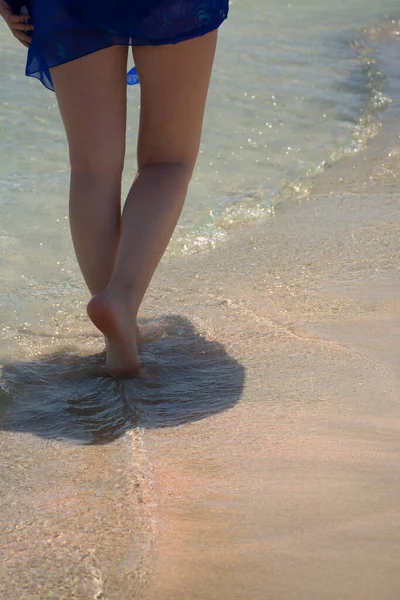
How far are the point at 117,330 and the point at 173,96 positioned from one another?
1.71ft

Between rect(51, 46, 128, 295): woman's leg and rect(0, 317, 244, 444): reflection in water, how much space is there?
21 cm

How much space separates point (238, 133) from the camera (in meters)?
4.19

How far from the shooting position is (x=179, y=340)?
2275 millimetres

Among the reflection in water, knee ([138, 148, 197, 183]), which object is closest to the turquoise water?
the reflection in water

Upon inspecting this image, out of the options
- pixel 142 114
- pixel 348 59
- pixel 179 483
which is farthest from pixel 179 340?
pixel 348 59

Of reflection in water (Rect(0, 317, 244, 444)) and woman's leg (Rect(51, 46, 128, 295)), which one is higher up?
woman's leg (Rect(51, 46, 128, 295))

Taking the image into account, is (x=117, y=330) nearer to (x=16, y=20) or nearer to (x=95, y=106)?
(x=95, y=106)

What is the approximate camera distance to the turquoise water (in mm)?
3146

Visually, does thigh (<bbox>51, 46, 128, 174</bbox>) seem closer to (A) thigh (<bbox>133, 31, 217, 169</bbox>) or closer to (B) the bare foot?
(A) thigh (<bbox>133, 31, 217, 169</bbox>)

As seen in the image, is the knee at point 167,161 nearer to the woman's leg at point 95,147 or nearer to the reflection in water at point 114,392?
the woman's leg at point 95,147

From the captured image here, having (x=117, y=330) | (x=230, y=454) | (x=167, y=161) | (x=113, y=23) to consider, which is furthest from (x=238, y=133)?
(x=230, y=454)

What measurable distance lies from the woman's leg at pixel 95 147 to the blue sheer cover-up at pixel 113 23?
0.12 ft

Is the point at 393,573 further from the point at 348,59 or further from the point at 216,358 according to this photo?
the point at 348,59

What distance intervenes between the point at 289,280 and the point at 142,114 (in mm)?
772
